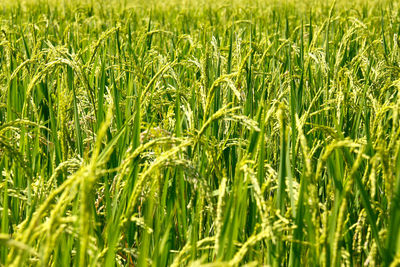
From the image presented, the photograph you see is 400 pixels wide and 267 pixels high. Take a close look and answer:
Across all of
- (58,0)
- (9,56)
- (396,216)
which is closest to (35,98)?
(9,56)

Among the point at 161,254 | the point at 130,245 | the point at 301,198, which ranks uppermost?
the point at 301,198

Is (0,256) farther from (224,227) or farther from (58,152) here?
(224,227)

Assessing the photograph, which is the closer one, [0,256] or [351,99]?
[0,256]

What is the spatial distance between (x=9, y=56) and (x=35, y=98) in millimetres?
246

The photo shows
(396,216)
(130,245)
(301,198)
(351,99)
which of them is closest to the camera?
(396,216)

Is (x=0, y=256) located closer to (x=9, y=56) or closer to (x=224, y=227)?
(x=224, y=227)

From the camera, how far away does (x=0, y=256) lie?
106 centimetres

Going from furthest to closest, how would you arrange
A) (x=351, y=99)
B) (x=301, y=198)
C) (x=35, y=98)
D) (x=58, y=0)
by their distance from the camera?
(x=58, y=0), (x=35, y=98), (x=351, y=99), (x=301, y=198)

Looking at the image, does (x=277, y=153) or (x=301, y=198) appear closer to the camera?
(x=301, y=198)

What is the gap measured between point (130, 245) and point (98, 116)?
1.33 ft

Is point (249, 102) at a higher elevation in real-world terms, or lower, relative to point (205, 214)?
higher

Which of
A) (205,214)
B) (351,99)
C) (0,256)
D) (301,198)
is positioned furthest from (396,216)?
(351,99)

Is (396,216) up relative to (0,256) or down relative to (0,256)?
up

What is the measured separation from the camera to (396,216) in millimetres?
805
